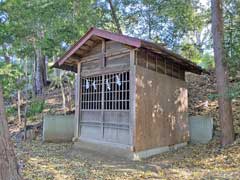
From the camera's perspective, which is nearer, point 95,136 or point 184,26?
point 95,136

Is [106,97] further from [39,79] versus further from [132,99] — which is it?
[39,79]

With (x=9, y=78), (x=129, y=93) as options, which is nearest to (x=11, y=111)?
(x=9, y=78)

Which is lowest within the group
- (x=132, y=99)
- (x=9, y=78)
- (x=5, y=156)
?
(x=5, y=156)

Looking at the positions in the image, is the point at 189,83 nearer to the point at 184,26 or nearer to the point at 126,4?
the point at 184,26

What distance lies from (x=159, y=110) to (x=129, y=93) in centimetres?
122

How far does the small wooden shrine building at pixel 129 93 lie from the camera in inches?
303

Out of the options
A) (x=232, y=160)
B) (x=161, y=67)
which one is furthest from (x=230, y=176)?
(x=161, y=67)

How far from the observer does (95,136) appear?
29.2 feet

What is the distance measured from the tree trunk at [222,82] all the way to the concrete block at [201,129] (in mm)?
1458

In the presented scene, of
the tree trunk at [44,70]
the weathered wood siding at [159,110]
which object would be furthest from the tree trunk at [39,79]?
the weathered wood siding at [159,110]

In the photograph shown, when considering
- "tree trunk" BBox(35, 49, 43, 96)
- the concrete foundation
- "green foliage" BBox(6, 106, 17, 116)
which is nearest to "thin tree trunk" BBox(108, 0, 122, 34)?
the concrete foundation

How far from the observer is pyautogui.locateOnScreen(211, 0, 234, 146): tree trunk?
7.98 metres

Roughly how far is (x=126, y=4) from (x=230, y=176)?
9.57m

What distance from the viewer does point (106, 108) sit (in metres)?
8.61
